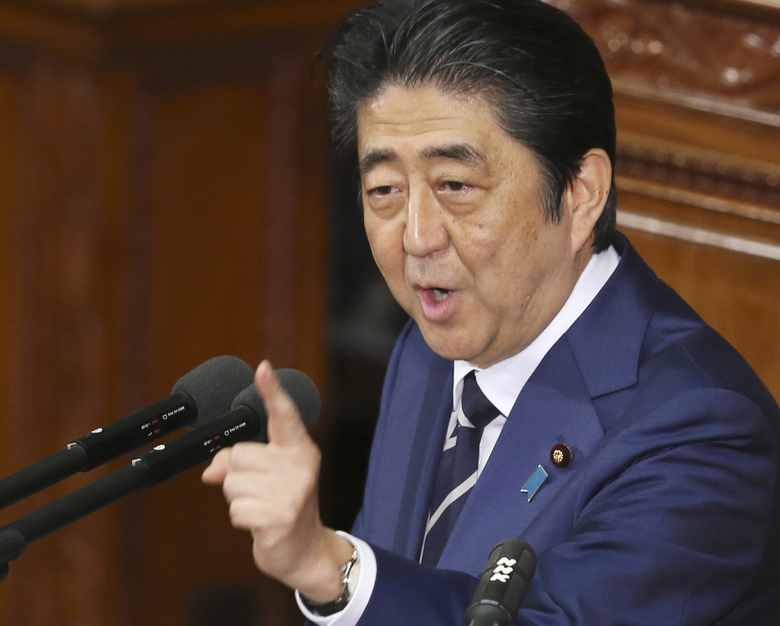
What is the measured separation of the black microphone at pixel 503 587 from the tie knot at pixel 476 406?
0.75 metres

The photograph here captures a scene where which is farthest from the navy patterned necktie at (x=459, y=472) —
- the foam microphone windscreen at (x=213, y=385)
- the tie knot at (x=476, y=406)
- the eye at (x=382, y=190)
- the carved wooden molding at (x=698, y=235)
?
the carved wooden molding at (x=698, y=235)

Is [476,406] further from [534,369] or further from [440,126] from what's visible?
[440,126]

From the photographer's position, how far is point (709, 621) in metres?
1.42

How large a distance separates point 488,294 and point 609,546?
493mm

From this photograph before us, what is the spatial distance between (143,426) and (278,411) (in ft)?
0.85

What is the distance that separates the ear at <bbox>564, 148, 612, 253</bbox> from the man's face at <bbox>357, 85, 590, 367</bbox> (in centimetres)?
2

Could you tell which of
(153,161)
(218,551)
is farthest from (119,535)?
(153,161)

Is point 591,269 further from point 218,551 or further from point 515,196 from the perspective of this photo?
point 218,551

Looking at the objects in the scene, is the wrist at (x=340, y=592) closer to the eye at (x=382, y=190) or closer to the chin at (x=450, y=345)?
the chin at (x=450, y=345)

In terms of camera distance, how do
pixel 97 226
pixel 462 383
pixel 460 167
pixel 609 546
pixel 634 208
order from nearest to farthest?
1. pixel 609 546
2. pixel 460 167
3. pixel 462 383
4. pixel 634 208
5. pixel 97 226

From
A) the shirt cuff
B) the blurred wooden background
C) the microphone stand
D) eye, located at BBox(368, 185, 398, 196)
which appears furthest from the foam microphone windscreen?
the blurred wooden background

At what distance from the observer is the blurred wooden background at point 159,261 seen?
154 inches

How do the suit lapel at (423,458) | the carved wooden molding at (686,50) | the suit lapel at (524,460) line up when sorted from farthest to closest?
the carved wooden molding at (686,50) → the suit lapel at (423,458) → the suit lapel at (524,460)

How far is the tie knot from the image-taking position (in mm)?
1781
